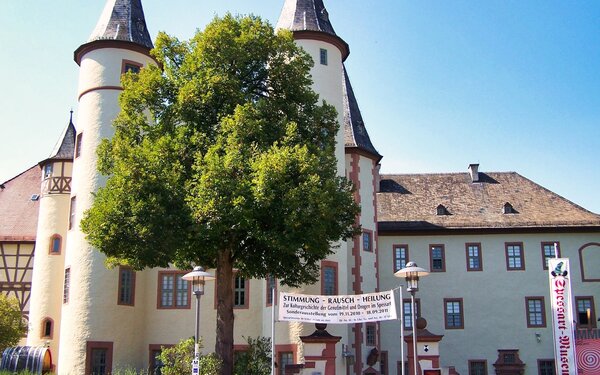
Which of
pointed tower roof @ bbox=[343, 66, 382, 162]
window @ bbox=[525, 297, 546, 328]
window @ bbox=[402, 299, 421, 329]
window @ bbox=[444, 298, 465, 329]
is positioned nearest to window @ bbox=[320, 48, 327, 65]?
pointed tower roof @ bbox=[343, 66, 382, 162]

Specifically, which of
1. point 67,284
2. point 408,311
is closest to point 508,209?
point 408,311

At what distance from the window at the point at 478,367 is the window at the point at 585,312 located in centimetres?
510

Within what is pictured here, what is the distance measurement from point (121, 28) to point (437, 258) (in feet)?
63.0

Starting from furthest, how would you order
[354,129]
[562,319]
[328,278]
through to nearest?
[354,129]
[328,278]
[562,319]

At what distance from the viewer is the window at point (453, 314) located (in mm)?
35969

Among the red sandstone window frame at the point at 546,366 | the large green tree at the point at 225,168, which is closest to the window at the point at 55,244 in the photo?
the large green tree at the point at 225,168

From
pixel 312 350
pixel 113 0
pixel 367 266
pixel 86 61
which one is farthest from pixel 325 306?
pixel 113 0

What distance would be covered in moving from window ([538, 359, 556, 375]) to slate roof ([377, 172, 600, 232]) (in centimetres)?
664

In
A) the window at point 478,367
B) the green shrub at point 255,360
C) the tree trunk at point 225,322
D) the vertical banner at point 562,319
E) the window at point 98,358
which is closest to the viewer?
the tree trunk at point 225,322

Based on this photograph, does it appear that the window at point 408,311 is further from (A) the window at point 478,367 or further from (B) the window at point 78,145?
(B) the window at point 78,145

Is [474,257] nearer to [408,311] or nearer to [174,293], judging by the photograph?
[408,311]

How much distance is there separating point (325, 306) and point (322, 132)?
656 centimetres

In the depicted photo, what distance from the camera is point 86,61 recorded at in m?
32.5

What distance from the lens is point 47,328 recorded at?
3391 cm
